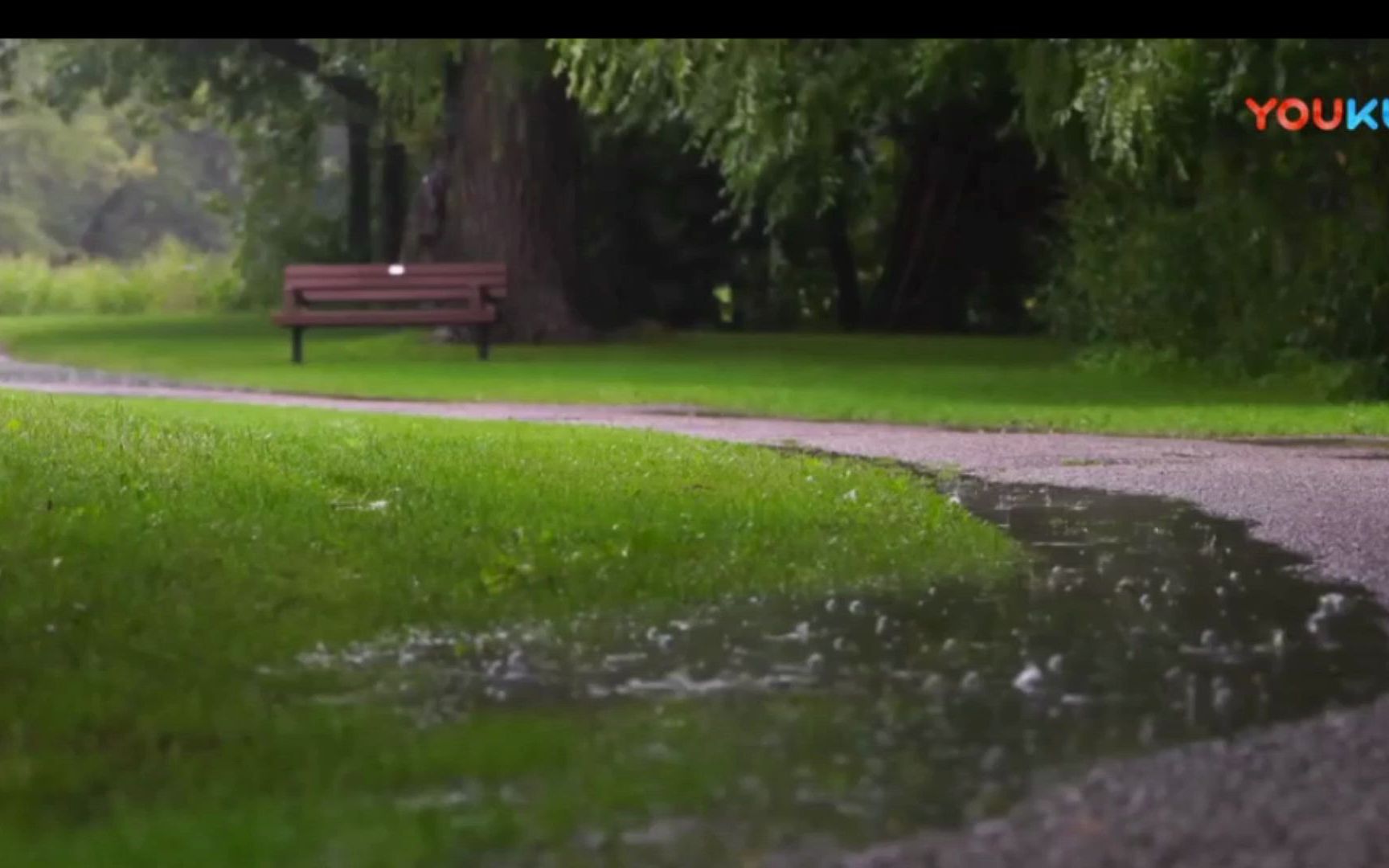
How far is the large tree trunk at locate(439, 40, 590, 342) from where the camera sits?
90.8ft

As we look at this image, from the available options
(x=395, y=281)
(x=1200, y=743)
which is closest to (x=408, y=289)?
(x=395, y=281)

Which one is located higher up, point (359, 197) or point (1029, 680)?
point (359, 197)

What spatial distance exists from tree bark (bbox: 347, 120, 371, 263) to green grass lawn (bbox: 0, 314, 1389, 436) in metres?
10.2

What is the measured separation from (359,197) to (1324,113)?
82.6ft

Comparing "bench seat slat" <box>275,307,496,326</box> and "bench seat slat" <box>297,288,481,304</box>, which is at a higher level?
"bench seat slat" <box>297,288,481,304</box>

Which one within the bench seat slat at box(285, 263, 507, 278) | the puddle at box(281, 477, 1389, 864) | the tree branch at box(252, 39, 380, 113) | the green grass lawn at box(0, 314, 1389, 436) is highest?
the tree branch at box(252, 39, 380, 113)

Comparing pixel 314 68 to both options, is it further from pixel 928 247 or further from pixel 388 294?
pixel 388 294

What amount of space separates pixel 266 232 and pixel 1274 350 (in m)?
28.2

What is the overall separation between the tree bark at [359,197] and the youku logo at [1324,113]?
2428 centimetres

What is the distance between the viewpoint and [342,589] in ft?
26.4

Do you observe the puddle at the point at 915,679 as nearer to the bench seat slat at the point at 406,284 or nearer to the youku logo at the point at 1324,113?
the youku logo at the point at 1324,113

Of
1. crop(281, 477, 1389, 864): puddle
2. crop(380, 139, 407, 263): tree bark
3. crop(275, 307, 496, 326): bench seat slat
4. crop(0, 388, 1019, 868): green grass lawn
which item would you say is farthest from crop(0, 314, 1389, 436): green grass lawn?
crop(380, 139, 407, 263): tree bark

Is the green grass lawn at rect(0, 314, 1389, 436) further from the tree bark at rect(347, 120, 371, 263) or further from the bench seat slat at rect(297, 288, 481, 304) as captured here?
the tree bark at rect(347, 120, 371, 263)

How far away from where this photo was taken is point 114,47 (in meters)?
36.0
